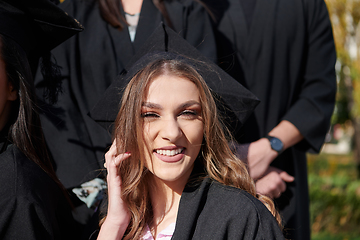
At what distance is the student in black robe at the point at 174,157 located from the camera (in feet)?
5.60

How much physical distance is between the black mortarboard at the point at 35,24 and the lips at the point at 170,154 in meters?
0.80

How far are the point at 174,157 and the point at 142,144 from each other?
0.55 ft

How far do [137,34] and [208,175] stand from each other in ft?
3.43

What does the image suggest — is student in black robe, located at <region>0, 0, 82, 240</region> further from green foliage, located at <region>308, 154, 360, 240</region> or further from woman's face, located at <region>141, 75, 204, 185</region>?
green foliage, located at <region>308, 154, 360, 240</region>

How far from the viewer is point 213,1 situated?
2.80m

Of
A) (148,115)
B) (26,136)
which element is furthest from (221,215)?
(26,136)

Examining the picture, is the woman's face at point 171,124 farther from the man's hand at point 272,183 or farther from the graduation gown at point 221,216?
the man's hand at point 272,183

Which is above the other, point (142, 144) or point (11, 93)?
point (11, 93)

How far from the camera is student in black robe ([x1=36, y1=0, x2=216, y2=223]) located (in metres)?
2.29

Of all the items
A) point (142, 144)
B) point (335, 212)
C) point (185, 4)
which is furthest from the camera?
point (335, 212)

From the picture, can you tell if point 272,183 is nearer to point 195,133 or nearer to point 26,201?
point 195,133

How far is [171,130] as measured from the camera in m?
1.67

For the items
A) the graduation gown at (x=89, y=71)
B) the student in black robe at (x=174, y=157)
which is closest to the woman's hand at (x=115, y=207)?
the student in black robe at (x=174, y=157)

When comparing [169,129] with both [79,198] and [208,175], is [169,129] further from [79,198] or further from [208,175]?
[79,198]
